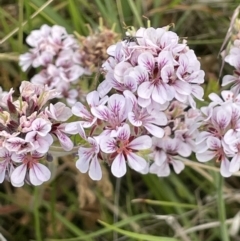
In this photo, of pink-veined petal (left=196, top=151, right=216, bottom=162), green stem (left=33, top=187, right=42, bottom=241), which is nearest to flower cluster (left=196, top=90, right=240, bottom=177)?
pink-veined petal (left=196, top=151, right=216, bottom=162)

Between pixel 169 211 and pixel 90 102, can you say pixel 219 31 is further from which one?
pixel 90 102

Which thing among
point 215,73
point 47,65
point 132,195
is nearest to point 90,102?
point 47,65

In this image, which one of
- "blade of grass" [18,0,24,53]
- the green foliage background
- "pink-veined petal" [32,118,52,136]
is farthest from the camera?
the green foliage background

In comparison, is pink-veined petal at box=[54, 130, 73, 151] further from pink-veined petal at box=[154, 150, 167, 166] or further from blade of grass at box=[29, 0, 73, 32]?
blade of grass at box=[29, 0, 73, 32]

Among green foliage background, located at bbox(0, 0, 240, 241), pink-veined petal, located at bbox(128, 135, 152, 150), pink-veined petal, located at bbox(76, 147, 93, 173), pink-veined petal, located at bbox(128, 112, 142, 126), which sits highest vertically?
pink-veined petal, located at bbox(128, 112, 142, 126)

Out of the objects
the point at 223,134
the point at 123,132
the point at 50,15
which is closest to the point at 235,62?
the point at 223,134

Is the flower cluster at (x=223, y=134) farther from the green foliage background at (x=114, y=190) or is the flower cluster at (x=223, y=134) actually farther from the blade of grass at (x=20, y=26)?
the blade of grass at (x=20, y=26)

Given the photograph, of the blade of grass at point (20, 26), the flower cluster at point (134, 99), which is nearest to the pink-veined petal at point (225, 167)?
the flower cluster at point (134, 99)

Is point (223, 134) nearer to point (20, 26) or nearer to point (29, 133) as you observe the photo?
point (29, 133)
